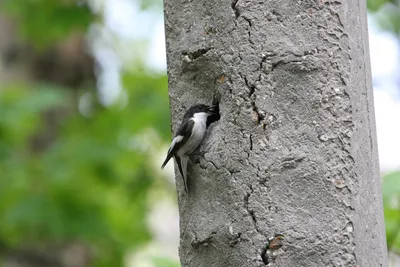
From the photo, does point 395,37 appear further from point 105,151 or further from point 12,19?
point 12,19

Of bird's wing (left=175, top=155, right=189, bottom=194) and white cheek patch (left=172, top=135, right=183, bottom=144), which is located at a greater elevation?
white cheek patch (left=172, top=135, right=183, bottom=144)

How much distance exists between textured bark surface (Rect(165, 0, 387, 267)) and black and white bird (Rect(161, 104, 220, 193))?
4cm

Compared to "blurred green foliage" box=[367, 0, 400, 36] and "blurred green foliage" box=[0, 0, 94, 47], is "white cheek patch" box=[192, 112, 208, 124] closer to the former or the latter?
"blurred green foliage" box=[367, 0, 400, 36]

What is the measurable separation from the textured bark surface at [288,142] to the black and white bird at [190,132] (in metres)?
0.04

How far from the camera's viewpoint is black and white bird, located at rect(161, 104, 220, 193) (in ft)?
7.46

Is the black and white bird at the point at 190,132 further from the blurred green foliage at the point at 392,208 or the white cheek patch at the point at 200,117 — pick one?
the blurred green foliage at the point at 392,208

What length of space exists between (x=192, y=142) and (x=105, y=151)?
378 cm

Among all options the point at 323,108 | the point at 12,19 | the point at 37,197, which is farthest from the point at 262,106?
the point at 12,19

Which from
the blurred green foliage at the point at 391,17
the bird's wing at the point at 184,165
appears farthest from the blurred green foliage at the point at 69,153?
the bird's wing at the point at 184,165

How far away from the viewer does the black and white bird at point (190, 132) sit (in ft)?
7.46

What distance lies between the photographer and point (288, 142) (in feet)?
7.01

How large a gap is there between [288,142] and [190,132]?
1.07 feet

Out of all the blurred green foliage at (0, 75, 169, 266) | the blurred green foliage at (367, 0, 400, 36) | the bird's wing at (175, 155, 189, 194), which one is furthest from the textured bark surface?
the blurred green foliage at (367, 0, 400, 36)

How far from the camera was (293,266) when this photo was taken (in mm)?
Result: 2076
